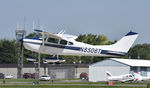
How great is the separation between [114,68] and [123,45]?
158 ft

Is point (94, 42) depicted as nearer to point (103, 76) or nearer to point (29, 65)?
point (29, 65)

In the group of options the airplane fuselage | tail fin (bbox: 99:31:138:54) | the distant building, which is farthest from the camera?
the distant building

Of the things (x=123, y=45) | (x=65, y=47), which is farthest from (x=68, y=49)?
(x=123, y=45)

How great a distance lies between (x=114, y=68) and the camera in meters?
95.8

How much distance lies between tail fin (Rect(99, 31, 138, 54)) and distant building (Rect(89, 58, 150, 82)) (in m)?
43.9

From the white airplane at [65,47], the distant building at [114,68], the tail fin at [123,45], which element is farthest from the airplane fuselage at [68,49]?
the distant building at [114,68]

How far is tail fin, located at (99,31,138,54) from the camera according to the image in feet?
153

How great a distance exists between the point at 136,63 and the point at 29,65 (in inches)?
1411

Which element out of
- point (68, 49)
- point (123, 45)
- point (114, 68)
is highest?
point (123, 45)

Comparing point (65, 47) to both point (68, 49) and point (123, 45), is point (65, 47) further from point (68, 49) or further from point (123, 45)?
point (123, 45)

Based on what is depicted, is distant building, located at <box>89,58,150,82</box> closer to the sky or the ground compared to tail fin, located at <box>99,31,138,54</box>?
closer to the ground

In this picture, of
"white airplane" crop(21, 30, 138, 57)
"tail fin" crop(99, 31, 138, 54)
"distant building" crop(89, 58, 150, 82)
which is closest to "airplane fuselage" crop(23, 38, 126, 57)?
"white airplane" crop(21, 30, 138, 57)

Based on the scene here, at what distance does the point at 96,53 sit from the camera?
151ft

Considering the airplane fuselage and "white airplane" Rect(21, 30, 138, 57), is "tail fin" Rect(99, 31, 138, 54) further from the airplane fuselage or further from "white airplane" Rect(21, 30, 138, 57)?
the airplane fuselage
